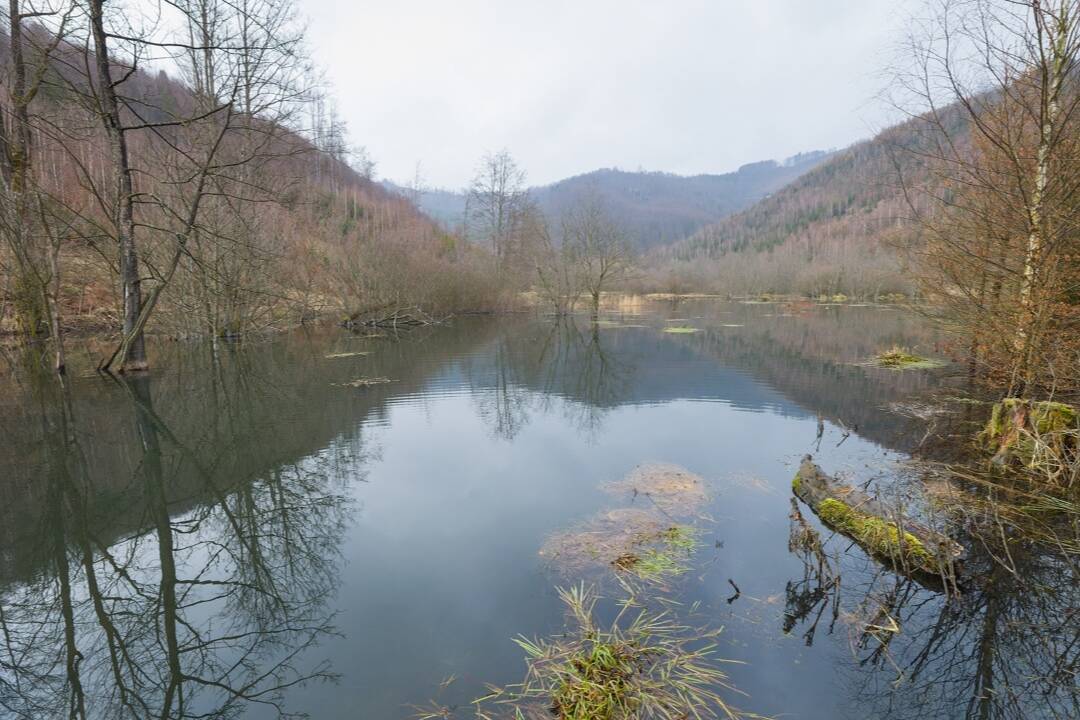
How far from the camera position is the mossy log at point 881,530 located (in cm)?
454

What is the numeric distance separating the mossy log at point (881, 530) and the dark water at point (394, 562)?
22 centimetres

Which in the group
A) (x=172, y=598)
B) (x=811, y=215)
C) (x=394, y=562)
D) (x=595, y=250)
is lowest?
(x=394, y=562)

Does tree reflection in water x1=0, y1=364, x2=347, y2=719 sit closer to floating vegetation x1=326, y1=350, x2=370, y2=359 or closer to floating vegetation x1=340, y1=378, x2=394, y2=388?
floating vegetation x1=340, y1=378, x2=394, y2=388

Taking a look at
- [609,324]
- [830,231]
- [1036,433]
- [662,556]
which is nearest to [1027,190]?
[1036,433]

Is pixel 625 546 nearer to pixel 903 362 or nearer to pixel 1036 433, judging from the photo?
pixel 1036 433

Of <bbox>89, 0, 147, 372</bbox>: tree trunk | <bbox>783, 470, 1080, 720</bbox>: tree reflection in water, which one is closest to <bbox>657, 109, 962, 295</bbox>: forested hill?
<bbox>783, 470, 1080, 720</bbox>: tree reflection in water

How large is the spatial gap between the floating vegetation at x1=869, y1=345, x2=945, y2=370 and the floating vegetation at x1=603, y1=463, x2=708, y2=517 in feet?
42.8

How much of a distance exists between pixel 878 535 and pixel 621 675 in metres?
3.38

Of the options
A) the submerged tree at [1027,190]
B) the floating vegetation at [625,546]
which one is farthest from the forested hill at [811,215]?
the floating vegetation at [625,546]

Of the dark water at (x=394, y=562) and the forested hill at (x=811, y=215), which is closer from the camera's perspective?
the dark water at (x=394, y=562)

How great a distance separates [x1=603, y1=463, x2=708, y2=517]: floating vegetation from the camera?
6383mm

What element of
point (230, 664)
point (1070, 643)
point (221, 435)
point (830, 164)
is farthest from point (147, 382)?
point (830, 164)

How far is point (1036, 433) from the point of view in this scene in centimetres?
654

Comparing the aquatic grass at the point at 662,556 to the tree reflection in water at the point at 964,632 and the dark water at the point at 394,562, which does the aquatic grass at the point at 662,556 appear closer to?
the dark water at the point at 394,562
